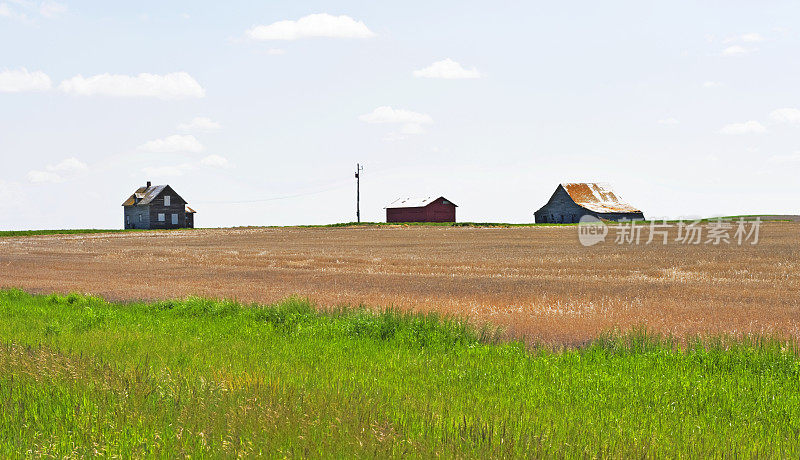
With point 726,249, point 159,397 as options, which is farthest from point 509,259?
point 159,397

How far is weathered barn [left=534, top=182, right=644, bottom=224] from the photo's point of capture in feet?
337

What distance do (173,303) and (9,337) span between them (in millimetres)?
6211

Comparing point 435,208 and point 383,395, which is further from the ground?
point 435,208

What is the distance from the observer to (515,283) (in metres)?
22.7

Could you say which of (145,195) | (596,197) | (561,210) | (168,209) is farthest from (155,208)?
(596,197)

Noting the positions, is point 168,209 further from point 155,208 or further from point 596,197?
point 596,197

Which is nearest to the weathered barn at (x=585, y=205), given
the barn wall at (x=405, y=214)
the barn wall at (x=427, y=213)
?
the barn wall at (x=427, y=213)

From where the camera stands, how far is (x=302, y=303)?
14906 mm

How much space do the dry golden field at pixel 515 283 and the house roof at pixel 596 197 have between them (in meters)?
64.0

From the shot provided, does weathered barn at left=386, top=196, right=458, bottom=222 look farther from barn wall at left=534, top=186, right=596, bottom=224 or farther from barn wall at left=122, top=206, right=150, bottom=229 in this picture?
barn wall at left=122, top=206, right=150, bottom=229

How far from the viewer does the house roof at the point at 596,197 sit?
341 ft

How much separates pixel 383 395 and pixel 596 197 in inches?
4174

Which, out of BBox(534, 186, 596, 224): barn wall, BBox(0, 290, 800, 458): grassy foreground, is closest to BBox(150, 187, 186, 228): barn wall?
BBox(534, 186, 596, 224): barn wall

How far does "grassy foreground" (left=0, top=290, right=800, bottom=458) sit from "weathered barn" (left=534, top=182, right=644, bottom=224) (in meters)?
95.1
